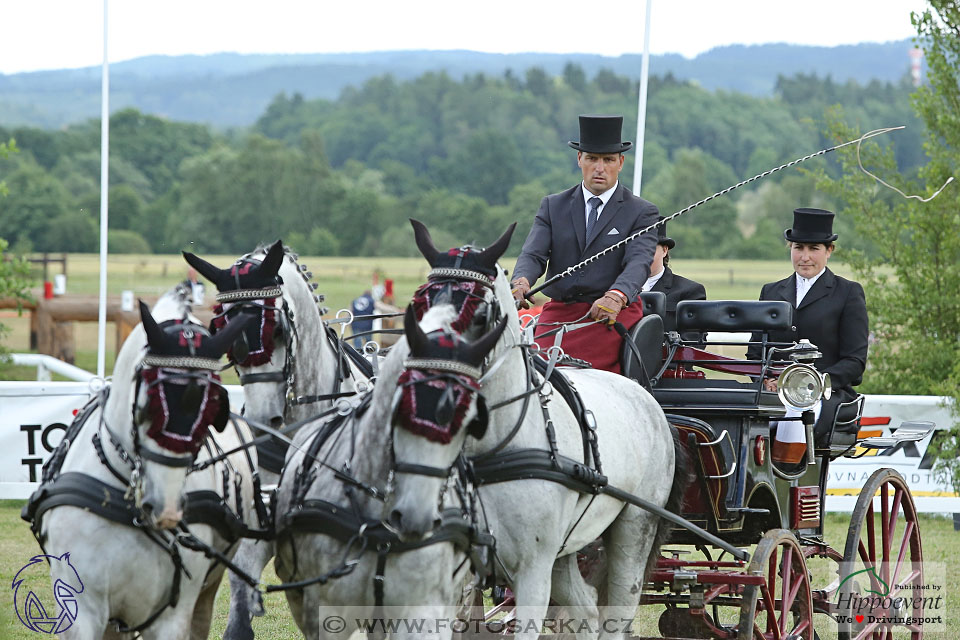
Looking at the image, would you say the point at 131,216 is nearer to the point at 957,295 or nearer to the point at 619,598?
the point at 957,295

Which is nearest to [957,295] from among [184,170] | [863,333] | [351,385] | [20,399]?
[863,333]

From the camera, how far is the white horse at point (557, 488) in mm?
3953

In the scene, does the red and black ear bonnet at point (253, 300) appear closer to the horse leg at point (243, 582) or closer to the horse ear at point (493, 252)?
the horse leg at point (243, 582)

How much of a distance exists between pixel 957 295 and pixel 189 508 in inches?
323

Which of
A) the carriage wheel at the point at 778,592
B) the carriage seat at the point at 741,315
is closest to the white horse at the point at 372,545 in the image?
the carriage wheel at the point at 778,592

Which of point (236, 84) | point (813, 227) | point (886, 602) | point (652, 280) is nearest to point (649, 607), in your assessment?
point (886, 602)

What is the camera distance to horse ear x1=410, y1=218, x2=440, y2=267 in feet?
12.9

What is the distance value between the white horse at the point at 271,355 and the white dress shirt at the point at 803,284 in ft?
8.83

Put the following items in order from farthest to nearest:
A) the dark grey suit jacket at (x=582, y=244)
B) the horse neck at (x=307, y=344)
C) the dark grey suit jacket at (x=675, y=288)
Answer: the dark grey suit jacket at (x=675, y=288) < the dark grey suit jacket at (x=582, y=244) < the horse neck at (x=307, y=344)

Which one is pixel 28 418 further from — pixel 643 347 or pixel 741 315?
pixel 741 315

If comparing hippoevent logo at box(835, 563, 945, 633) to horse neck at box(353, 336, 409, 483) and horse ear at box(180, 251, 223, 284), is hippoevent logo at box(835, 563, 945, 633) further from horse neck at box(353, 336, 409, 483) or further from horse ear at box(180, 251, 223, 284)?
horse ear at box(180, 251, 223, 284)

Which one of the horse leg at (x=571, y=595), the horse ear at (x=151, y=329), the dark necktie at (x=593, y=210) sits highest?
the dark necktie at (x=593, y=210)

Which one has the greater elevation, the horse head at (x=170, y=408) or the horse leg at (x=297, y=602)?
the horse head at (x=170, y=408)

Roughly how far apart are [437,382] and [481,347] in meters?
0.20
